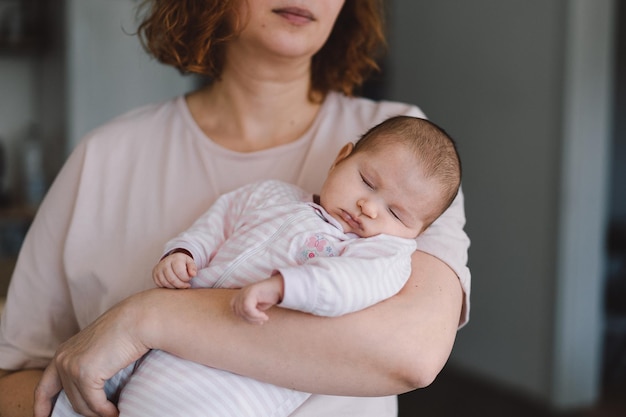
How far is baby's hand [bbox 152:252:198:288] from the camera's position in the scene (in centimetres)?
119

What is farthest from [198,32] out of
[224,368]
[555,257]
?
[555,257]

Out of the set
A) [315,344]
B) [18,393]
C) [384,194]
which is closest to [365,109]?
[384,194]

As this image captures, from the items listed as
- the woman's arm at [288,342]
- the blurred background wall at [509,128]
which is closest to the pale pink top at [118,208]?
the woman's arm at [288,342]

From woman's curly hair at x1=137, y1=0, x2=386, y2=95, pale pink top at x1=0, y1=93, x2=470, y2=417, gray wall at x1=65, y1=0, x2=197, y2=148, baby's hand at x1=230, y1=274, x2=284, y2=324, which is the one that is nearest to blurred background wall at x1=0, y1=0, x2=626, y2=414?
gray wall at x1=65, y1=0, x2=197, y2=148

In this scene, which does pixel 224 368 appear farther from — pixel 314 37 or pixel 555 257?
pixel 555 257

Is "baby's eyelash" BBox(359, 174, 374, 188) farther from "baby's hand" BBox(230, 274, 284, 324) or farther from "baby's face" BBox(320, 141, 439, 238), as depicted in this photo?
"baby's hand" BBox(230, 274, 284, 324)

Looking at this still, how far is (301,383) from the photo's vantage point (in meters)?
1.12

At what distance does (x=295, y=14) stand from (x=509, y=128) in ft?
9.44

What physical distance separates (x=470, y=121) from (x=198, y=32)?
3.00 metres

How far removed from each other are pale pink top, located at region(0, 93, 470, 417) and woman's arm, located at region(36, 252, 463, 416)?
0.80 ft

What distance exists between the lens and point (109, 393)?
1.22m

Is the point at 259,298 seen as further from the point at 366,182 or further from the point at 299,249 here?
the point at 366,182

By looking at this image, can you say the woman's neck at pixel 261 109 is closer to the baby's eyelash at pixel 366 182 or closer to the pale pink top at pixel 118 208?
the pale pink top at pixel 118 208

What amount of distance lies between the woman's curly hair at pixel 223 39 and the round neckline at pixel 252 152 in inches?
2.9
